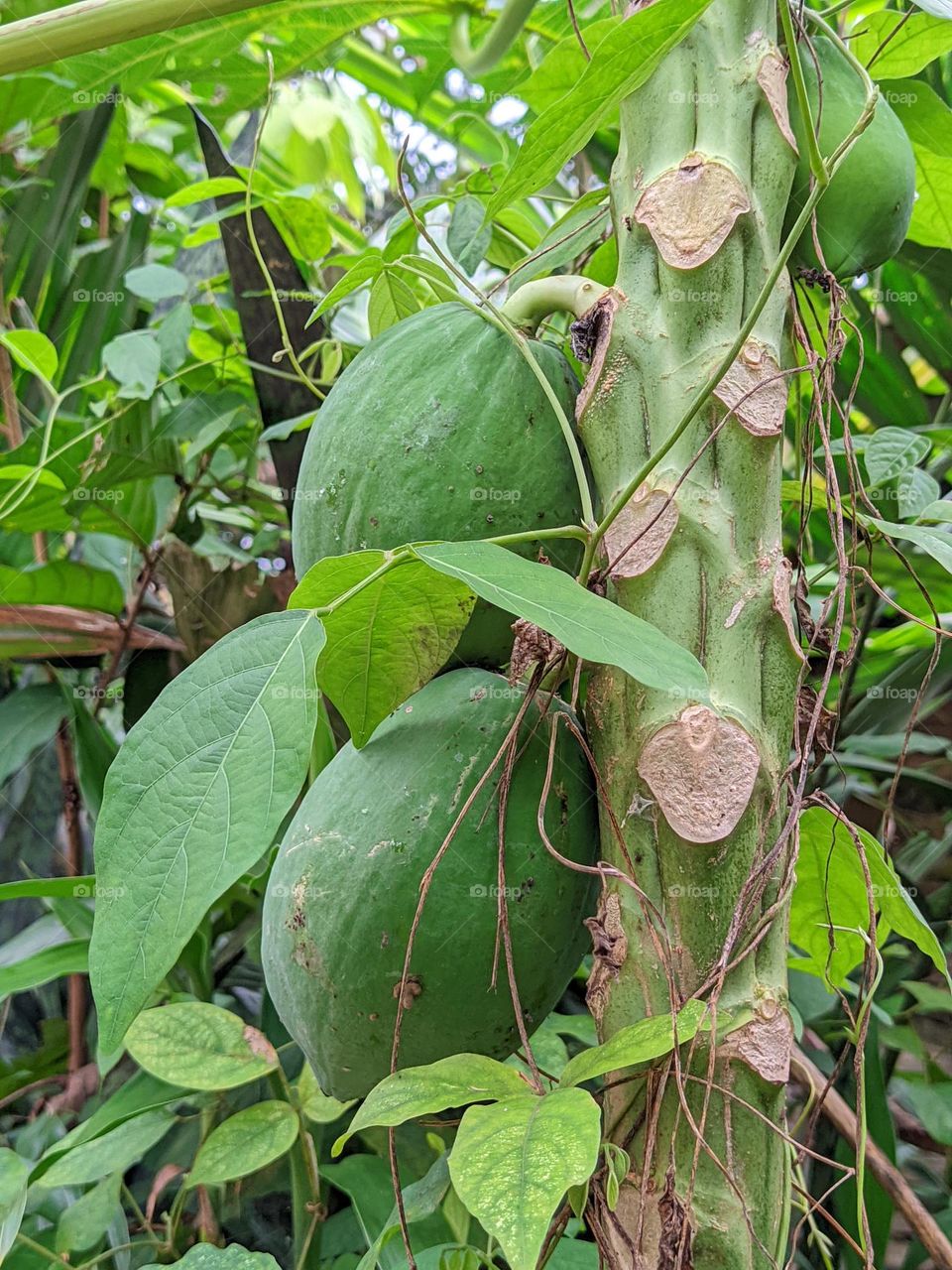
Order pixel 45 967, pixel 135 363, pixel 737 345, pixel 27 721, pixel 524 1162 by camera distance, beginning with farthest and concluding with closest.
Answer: pixel 27 721 < pixel 135 363 < pixel 45 967 < pixel 737 345 < pixel 524 1162

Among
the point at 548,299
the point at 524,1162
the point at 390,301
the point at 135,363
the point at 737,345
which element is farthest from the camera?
the point at 135,363

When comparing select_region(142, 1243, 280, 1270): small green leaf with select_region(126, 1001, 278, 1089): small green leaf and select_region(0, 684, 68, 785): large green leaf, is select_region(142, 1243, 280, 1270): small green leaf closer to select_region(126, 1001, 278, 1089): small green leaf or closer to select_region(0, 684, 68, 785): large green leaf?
select_region(126, 1001, 278, 1089): small green leaf

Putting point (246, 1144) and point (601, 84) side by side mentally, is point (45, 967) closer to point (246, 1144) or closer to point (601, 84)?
point (246, 1144)

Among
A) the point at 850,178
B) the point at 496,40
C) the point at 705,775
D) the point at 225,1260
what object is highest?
the point at 496,40

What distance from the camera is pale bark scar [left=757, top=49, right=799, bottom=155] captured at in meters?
0.56

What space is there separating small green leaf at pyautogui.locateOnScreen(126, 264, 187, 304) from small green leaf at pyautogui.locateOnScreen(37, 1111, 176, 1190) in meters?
0.79

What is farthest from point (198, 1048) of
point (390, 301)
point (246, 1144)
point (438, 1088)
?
point (390, 301)

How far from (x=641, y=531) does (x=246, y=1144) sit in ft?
1.64

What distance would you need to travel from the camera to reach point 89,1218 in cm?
81

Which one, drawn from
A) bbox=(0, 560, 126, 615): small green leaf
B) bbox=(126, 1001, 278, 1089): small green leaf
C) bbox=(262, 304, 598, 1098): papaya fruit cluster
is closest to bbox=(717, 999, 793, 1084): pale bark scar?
bbox=(262, 304, 598, 1098): papaya fruit cluster

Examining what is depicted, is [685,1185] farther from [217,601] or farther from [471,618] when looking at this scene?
[217,601]

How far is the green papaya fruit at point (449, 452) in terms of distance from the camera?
60 centimetres

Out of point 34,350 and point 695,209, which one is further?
point 34,350

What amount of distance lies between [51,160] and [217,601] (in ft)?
2.24
